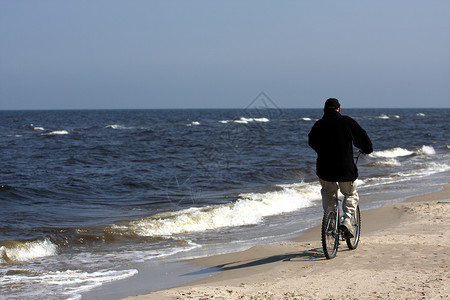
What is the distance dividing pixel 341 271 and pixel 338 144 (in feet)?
4.57

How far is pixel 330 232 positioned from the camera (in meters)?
5.80

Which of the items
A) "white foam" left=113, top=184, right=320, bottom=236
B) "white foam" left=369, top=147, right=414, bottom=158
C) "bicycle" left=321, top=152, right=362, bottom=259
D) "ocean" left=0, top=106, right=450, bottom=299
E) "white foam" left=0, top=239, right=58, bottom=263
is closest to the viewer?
"bicycle" left=321, top=152, right=362, bottom=259

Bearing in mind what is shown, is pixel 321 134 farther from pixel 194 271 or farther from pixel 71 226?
pixel 71 226

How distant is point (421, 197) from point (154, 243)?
6.50 meters

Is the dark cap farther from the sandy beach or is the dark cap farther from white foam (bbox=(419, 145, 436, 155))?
white foam (bbox=(419, 145, 436, 155))

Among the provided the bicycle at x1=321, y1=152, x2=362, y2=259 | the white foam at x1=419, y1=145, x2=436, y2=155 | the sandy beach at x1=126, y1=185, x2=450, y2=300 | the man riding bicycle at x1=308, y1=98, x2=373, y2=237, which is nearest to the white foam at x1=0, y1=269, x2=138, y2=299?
the sandy beach at x1=126, y1=185, x2=450, y2=300

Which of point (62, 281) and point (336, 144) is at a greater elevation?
point (336, 144)

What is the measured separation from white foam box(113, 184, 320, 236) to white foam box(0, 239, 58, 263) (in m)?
1.43

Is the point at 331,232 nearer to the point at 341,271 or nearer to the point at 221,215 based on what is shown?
the point at 341,271

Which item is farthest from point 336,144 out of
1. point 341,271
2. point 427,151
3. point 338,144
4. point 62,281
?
point 427,151

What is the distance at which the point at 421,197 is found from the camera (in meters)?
11.5

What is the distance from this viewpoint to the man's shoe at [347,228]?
5.84m

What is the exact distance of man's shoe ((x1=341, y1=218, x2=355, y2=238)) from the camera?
5.84 metres

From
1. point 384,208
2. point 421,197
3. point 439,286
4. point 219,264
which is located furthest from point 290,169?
point 439,286
